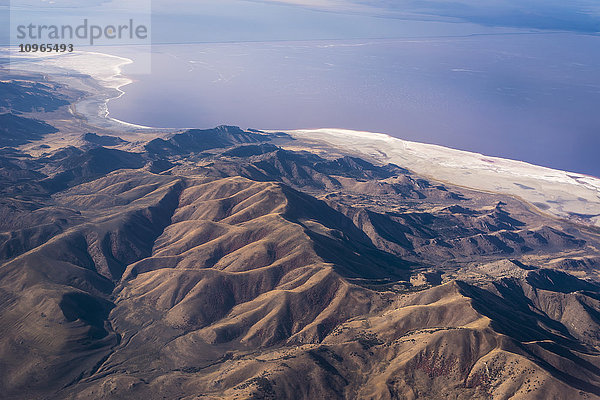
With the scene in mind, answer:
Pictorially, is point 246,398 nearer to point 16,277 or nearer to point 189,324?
point 189,324

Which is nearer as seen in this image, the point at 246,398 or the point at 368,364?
the point at 246,398

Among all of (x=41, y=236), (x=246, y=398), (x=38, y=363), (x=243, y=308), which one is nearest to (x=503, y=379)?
(x=246, y=398)

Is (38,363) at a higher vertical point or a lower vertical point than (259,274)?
lower

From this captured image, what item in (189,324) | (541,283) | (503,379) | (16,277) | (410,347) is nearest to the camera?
(503,379)

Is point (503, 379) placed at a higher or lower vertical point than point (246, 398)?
higher

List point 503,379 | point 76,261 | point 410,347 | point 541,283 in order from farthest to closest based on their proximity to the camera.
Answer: point 541,283 → point 76,261 → point 410,347 → point 503,379

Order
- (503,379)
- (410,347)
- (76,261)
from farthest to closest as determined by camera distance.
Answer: (76,261), (410,347), (503,379)

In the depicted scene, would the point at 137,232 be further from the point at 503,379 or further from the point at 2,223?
the point at 503,379

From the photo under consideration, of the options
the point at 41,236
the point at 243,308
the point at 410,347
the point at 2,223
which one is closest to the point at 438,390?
the point at 410,347

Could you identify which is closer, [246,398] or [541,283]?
[246,398]
